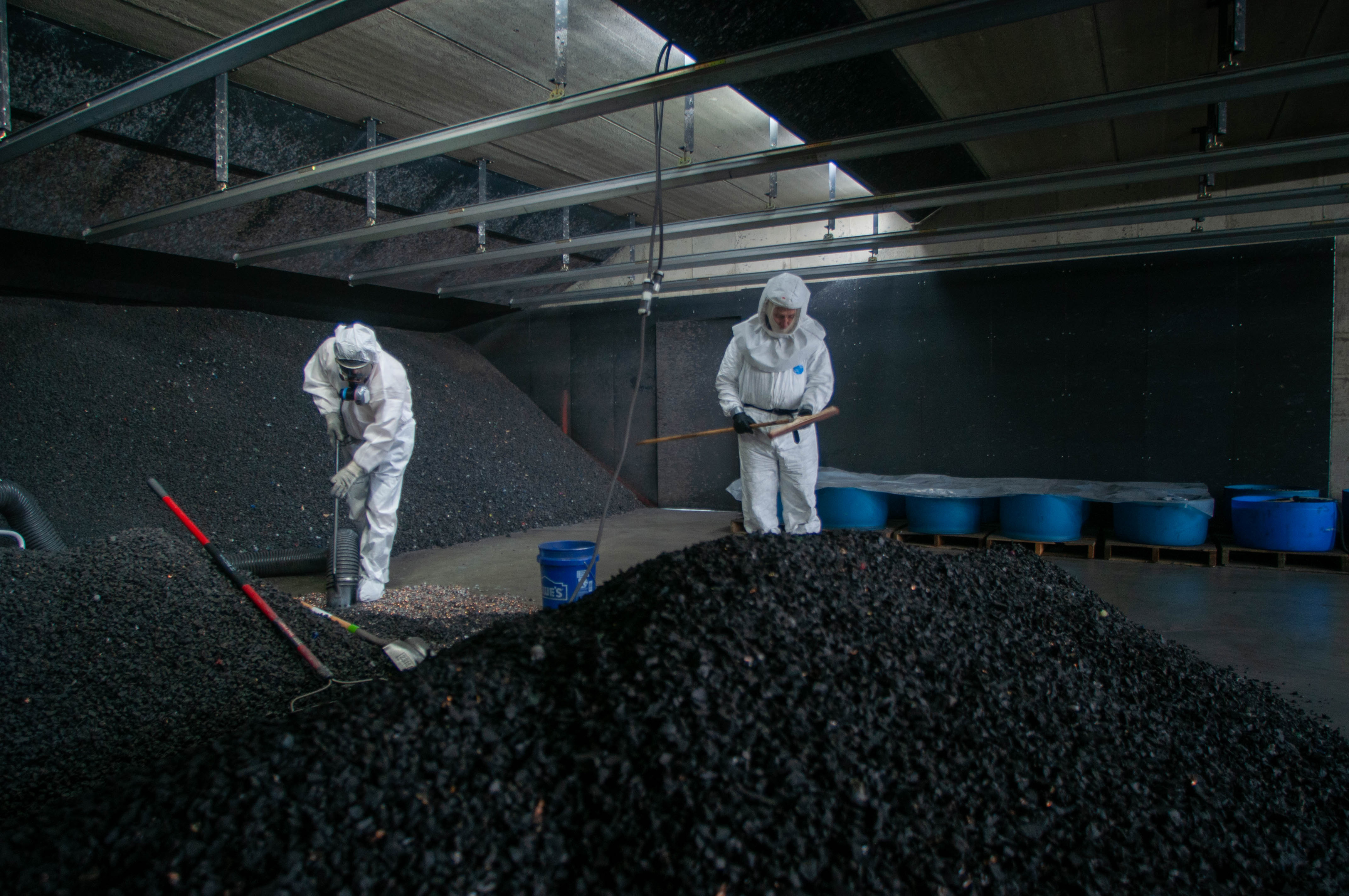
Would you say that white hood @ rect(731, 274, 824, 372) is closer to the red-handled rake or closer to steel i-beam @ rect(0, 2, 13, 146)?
the red-handled rake

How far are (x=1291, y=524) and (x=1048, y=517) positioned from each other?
49.2 inches

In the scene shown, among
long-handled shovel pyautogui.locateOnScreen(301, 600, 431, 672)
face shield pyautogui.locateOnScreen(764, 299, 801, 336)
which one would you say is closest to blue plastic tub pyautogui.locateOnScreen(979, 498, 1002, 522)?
face shield pyautogui.locateOnScreen(764, 299, 801, 336)

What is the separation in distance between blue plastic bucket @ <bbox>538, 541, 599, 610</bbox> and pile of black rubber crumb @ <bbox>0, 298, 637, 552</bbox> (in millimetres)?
2386

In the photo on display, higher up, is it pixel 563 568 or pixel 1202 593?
pixel 563 568

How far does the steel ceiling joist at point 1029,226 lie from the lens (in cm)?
374

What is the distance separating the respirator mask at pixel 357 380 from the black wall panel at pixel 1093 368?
12.3ft

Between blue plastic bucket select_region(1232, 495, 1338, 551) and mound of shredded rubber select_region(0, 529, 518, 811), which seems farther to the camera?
blue plastic bucket select_region(1232, 495, 1338, 551)

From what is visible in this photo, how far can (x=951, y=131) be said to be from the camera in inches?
113

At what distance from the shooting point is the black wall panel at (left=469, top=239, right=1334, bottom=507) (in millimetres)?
4754

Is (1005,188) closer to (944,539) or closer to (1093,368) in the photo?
(944,539)

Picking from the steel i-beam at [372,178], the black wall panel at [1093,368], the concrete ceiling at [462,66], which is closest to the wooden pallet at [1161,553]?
the black wall panel at [1093,368]

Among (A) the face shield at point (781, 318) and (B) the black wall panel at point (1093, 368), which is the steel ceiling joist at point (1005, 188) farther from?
(B) the black wall panel at point (1093, 368)

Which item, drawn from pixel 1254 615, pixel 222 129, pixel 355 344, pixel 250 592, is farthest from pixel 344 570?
pixel 1254 615

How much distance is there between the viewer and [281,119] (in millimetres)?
4184
